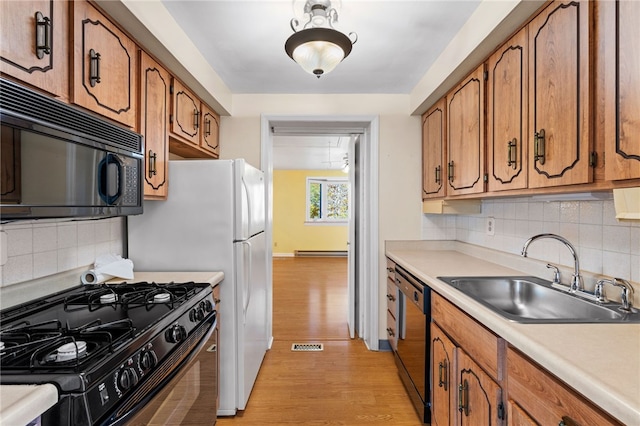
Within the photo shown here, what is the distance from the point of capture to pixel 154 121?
1.89 metres

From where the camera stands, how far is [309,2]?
1521 millimetres

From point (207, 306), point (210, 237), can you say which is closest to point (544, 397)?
point (207, 306)

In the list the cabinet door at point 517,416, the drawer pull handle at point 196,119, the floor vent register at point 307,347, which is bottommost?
the floor vent register at point 307,347

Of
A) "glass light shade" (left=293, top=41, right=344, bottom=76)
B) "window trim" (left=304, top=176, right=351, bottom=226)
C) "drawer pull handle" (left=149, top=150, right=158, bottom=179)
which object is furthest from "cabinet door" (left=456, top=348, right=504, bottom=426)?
"window trim" (left=304, top=176, right=351, bottom=226)

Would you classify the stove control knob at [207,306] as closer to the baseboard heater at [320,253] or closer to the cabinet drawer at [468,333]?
the cabinet drawer at [468,333]

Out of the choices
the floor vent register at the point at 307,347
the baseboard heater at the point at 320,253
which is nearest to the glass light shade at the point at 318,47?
the floor vent register at the point at 307,347

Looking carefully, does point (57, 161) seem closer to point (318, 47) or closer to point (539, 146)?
A: point (318, 47)

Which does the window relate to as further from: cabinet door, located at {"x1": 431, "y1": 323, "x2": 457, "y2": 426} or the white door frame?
cabinet door, located at {"x1": 431, "y1": 323, "x2": 457, "y2": 426}

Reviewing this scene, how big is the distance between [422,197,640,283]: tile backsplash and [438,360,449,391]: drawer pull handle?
31.9 inches

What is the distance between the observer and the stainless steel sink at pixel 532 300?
133 cm

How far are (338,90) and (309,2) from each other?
139cm

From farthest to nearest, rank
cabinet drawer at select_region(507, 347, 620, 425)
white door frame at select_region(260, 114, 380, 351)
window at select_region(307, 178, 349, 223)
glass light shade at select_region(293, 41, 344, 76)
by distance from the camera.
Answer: window at select_region(307, 178, 349, 223)
white door frame at select_region(260, 114, 380, 351)
glass light shade at select_region(293, 41, 344, 76)
cabinet drawer at select_region(507, 347, 620, 425)

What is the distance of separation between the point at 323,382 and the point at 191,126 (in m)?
2.09

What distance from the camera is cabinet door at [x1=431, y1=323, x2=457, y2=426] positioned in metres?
1.57
